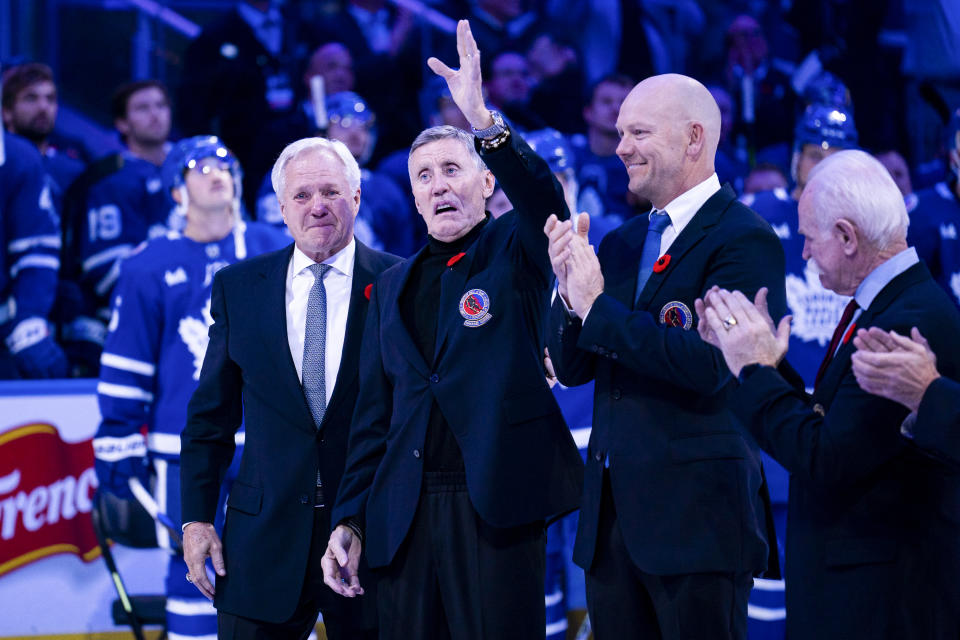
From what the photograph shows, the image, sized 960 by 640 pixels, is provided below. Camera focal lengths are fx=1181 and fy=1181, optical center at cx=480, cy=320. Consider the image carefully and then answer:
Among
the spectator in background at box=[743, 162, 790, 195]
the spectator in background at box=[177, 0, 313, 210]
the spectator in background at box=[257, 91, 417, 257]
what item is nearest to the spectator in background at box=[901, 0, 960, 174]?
the spectator in background at box=[743, 162, 790, 195]

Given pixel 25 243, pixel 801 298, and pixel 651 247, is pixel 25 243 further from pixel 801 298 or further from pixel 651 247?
pixel 651 247

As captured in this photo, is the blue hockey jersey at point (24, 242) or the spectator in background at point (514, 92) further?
the spectator in background at point (514, 92)

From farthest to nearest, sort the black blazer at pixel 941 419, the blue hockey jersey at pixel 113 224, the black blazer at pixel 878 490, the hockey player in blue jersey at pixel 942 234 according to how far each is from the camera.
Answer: the blue hockey jersey at pixel 113 224, the hockey player in blue jersey at pixel 942 234, the black blazer at pixel 878 490, the black blazer at pixel 941 419

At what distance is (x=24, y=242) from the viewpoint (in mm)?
6109

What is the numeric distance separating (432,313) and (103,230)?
13.1 feet

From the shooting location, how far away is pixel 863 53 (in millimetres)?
9266

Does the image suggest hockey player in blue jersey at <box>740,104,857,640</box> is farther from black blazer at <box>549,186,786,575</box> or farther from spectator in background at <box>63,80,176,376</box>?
spectator in background at <box>63,80,176,376</box>

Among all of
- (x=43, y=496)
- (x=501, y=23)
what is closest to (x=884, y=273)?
(x=43, y=496)

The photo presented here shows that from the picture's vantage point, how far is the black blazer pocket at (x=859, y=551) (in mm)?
2471

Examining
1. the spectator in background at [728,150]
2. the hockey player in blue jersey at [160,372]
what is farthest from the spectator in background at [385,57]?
the hockey player in blue jersey at [160,372]

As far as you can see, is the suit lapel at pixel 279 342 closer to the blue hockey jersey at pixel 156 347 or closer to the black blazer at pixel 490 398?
the black blazer at pixel 490 398

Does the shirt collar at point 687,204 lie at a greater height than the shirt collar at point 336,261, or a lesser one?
greater

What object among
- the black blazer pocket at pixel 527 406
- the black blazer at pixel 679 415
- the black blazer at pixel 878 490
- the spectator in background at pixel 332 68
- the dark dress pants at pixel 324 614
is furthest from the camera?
the spectator in background at pixel 332 68

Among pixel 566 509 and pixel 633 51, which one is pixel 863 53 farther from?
pixel 566 509
